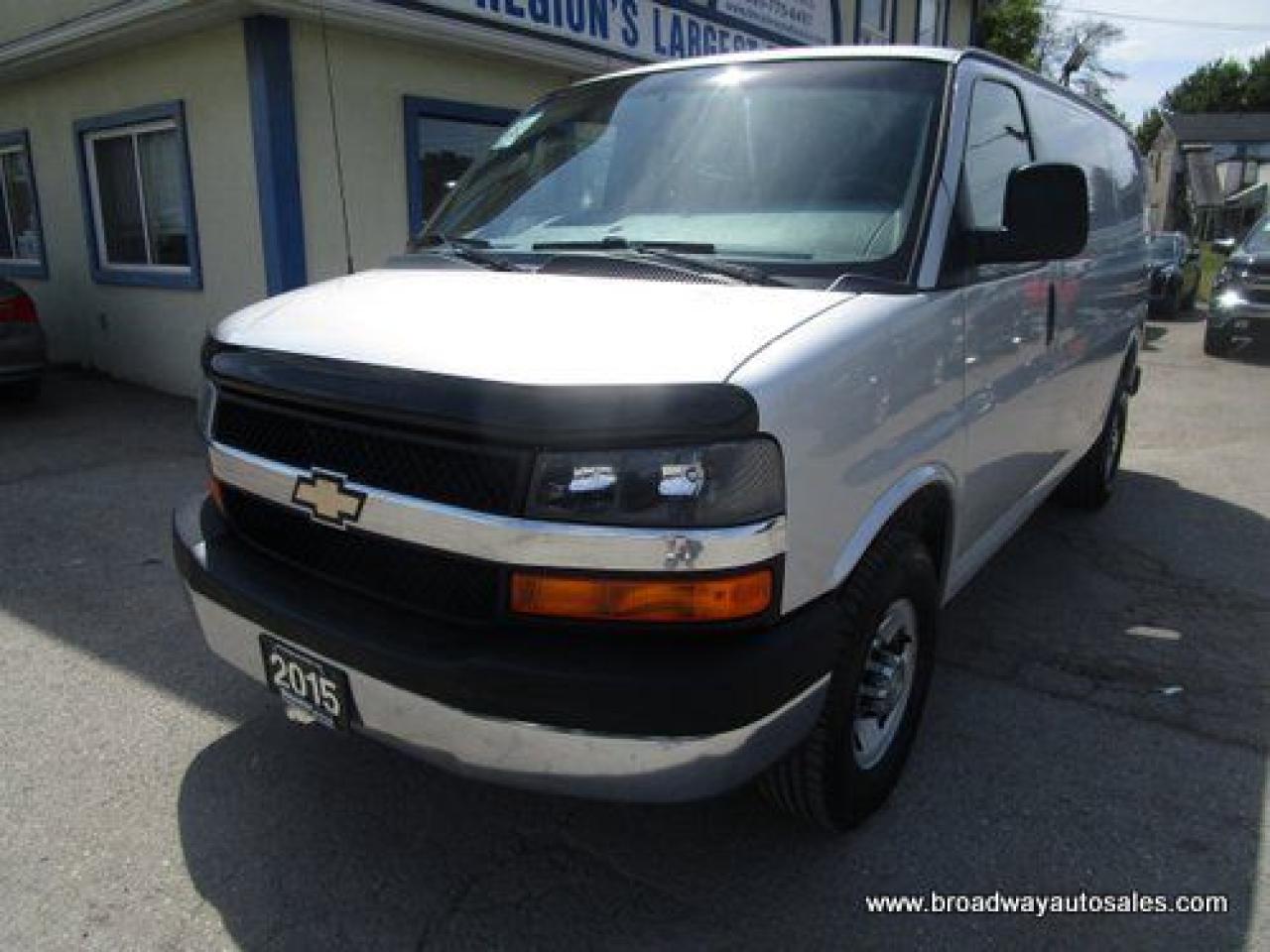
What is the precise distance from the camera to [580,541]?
1904mm

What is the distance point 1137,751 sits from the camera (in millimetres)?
3135

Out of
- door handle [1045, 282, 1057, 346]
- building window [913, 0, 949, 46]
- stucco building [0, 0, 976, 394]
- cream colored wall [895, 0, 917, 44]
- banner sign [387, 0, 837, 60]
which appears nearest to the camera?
door handle [1045, 282, 1057, 346]

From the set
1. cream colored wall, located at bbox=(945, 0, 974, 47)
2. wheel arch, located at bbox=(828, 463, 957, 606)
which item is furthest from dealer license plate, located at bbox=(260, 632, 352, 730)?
cream colored wall, located at bbox=(945, 0, 974, 47)

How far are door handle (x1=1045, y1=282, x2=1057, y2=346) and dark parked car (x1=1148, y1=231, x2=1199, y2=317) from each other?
36.9 feet

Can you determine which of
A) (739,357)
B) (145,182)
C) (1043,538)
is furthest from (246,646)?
(145,182)

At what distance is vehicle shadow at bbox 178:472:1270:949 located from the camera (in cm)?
236

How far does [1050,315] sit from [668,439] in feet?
7.49

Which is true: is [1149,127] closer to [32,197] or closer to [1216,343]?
[1216,343]

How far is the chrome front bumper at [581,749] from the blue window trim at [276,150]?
20.4 feet

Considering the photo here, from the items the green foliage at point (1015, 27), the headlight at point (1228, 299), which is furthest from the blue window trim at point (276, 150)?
the green foliage at point (1015, 27)

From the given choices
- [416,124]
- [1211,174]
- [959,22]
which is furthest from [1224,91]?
[416,124]

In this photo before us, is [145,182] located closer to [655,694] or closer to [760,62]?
[760,62]

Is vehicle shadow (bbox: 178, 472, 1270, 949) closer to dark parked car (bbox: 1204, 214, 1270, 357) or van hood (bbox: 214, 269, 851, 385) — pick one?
van hood (bbox: 214, 269, 851, 385)

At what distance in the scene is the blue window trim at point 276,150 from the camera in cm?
727
